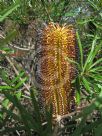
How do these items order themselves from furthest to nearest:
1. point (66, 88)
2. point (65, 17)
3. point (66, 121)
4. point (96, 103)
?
→ point (65, 17), point (66, 121), point (66, 88), point (96, 103)

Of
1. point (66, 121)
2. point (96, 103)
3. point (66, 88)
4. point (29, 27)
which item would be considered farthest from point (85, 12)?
point (96, 103)

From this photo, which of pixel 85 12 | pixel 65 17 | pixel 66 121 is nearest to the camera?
pixel 66 121

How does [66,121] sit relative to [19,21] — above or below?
below

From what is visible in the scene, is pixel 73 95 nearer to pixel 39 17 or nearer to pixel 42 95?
pixel 42 95

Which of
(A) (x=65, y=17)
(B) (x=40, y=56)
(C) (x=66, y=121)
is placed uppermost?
(A) (x=65, y=17)

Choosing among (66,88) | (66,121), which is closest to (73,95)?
(66,88)

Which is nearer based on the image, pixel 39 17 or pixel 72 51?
pixel 72 51
